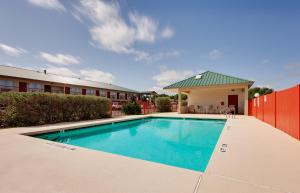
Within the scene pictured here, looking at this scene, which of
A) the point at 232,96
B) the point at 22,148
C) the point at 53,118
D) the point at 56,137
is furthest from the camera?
the point at 232,96

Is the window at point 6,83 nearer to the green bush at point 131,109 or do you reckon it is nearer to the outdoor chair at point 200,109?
the green bush at point 131,109

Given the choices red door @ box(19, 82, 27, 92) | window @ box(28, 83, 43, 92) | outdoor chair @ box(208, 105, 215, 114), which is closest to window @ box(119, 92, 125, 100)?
window @ box(28, 83, 43, 92)

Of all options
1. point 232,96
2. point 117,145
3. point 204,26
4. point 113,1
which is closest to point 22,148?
point 117,145

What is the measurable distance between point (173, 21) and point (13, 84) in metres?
19.9

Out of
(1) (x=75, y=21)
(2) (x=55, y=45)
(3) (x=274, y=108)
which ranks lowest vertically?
(3) (x=274, y=108)

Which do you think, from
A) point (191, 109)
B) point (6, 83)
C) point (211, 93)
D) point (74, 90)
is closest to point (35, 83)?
point (6, 83)

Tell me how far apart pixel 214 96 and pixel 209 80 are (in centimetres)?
289

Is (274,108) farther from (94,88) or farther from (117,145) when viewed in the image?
(94,88)

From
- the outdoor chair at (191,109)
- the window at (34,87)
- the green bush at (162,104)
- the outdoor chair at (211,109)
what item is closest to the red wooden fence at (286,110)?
the outdoor chair at (211,109)

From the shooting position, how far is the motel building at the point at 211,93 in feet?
57.1

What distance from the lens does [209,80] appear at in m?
17.8

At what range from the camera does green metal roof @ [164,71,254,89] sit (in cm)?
1627

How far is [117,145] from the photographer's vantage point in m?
6.91

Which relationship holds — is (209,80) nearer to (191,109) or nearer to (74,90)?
(191,109)
